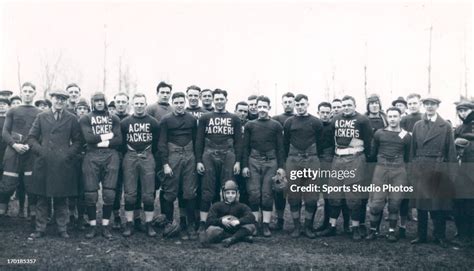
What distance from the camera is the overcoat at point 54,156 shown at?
6730 millimetres

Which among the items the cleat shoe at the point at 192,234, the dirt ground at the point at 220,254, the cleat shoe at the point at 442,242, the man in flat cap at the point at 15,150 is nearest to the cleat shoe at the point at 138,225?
the dirt ground at the point at 220,254

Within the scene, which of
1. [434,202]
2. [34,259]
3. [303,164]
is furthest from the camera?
[303,164]

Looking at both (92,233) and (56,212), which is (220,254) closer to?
(92,233)

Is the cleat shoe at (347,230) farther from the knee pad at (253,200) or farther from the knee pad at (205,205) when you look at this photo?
the knee pad at (205,205)

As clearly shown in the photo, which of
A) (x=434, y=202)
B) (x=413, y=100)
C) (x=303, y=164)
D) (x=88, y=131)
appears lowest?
(x=434, y=202)

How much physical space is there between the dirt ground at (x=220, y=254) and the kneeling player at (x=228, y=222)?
5.8 inches

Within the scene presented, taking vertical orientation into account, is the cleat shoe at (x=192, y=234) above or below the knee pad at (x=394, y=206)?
below

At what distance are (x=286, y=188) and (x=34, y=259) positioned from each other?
151 inches

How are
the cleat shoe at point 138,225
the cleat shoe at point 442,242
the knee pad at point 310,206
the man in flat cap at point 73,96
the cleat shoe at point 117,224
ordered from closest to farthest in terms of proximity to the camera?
1. the cleat shoe at point 442,242
2. the knee pad at point 310,206
3. the cleat shoe at point 138,225
4. the cleat shoe at point 117,224
5. the man in flat cap at point 73,96

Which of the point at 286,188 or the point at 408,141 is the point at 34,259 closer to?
the point at 286,188

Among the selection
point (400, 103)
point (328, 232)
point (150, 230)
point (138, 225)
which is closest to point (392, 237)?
point (328, 232)

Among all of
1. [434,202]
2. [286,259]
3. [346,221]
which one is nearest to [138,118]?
[286,259]

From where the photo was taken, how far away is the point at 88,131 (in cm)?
683

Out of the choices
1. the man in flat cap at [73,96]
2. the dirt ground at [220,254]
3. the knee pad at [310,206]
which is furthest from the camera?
the man in flat cap at [73,96]
